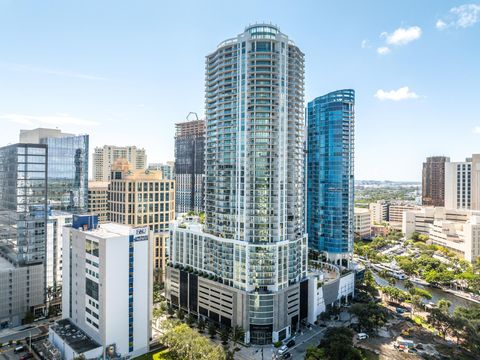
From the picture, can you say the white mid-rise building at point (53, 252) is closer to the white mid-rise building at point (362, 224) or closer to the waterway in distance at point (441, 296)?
the waterway in distance at point (441, 296)

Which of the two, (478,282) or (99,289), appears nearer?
(99,289)

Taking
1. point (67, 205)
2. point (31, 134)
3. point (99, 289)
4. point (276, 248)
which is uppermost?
point (31, 134)

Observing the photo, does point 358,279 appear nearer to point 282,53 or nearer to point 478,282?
point 478,282

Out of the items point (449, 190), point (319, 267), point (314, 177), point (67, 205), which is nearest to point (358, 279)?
point (319, 267)

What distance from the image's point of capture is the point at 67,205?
3802 inches

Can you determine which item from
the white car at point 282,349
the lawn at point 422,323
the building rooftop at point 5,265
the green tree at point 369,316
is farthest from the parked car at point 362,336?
the building rooftop at point 5,265

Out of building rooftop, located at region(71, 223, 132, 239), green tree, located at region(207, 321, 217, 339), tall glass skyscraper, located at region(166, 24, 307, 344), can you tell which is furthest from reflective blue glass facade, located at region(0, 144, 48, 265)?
green tree, located at region(207, 321, 217, 339)

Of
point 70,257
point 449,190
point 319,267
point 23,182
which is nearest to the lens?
point 70,257

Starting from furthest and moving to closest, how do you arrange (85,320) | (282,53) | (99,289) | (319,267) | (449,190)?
1. (449,190)
2. (319,267)
3. (282,53)
4. (85,320)
5. (99,289)

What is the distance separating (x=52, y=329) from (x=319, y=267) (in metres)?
67.6

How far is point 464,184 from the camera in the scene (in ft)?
549

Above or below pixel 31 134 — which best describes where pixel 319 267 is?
below

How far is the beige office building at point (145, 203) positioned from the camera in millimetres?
98375

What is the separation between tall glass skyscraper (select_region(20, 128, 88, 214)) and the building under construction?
8474 cm
